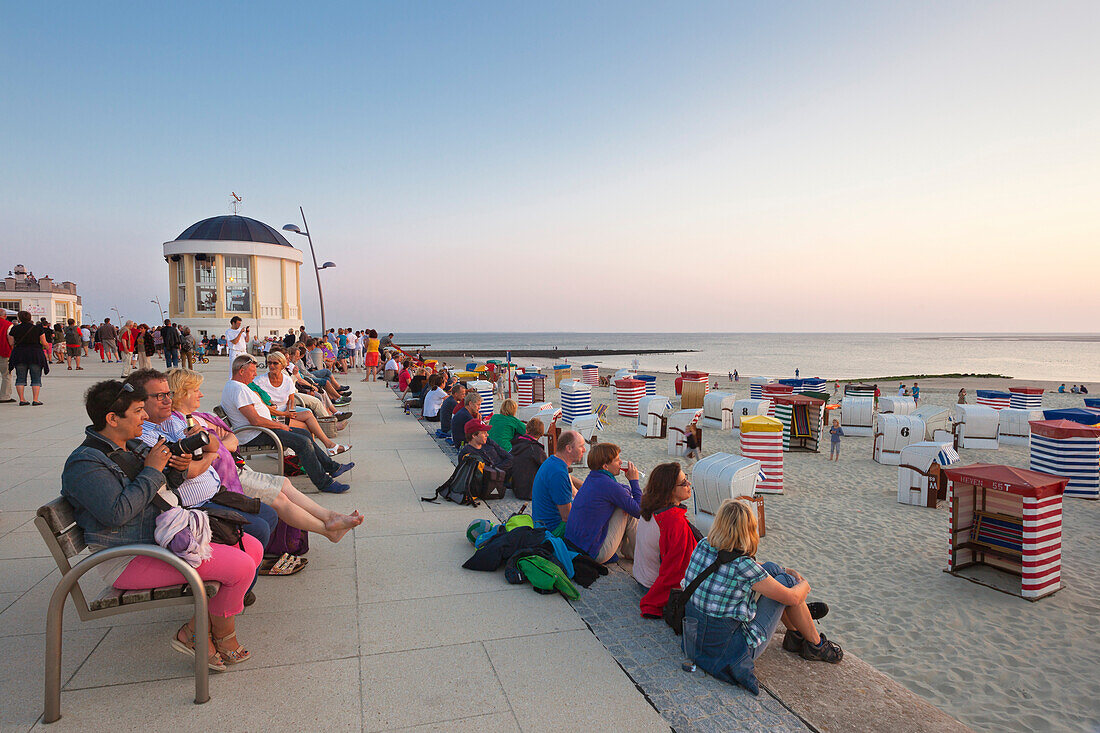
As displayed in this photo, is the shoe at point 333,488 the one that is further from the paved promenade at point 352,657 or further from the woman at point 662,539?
the woman at point 662,539

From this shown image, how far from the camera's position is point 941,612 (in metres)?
5.05

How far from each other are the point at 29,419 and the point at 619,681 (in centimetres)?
1189

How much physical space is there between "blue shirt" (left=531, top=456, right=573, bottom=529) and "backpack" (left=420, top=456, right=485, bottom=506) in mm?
1530

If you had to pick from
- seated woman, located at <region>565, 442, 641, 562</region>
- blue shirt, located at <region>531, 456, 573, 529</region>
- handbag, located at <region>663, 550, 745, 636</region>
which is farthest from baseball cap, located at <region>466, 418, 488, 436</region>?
handbag, located at <region>663, 550, 745, 636</region>

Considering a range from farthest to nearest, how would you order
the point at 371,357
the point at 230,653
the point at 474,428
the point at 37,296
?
the point at 37,296, the point at 371,357, the point at 474,428, the point at 230,653

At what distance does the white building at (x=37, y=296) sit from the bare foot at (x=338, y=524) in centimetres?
5757

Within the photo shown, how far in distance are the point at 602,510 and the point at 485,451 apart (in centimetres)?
263

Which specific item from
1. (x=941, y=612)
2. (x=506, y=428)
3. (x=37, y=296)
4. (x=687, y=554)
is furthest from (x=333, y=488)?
(x=37, y=296)

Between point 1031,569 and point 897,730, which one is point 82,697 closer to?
point 897,730

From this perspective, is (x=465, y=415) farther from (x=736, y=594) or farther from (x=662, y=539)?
(x=736, y=594)

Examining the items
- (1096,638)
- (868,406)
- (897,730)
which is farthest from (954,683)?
(868,406)

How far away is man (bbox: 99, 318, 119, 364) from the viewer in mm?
23688

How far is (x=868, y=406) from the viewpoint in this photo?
14.7m

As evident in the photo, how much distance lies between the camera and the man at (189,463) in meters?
3.19
